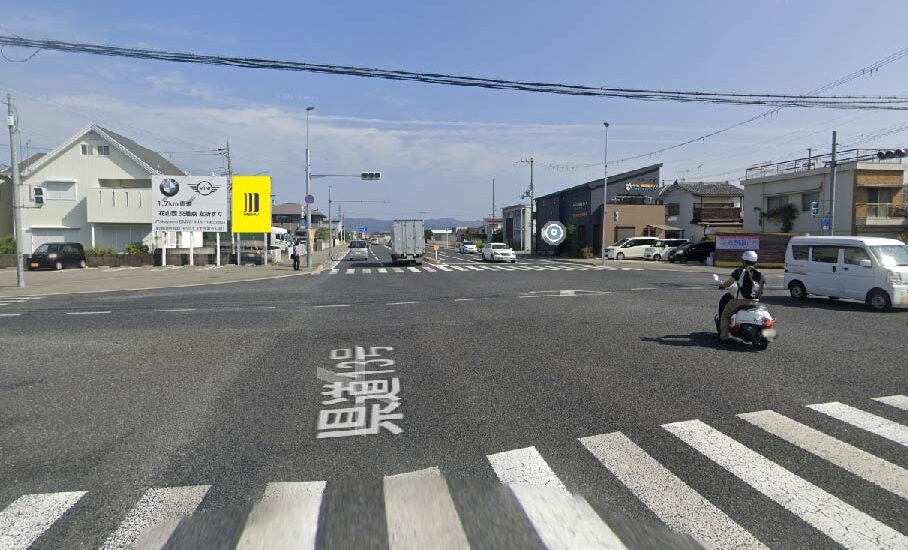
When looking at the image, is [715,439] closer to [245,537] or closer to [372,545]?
[372,545]

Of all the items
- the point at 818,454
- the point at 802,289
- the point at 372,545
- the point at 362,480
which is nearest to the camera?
the point at 372,545

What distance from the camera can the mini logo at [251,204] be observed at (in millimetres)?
35500

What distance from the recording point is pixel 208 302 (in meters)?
16.5

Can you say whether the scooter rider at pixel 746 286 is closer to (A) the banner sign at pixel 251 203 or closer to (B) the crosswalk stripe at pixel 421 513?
(B) the crosswalk stripe at pixel 421 513

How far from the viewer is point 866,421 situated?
546 cm

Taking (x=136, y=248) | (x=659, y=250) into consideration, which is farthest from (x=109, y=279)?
(x=659, y=250)

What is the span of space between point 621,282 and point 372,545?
70.6 ft

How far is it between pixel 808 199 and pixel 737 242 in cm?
784

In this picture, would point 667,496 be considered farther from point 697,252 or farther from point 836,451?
point 697,252

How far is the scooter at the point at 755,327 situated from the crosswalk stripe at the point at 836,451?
3.33m

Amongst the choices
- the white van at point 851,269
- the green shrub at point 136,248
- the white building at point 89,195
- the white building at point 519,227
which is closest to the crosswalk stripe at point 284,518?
the white van at point 851,269

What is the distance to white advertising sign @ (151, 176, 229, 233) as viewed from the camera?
3444 cm

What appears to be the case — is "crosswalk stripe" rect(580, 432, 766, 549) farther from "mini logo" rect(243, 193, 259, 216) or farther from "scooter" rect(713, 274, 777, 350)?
"mini logo" rect(243, 193, 259, 216)

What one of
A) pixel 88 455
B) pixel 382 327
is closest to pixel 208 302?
pixel 382 327
